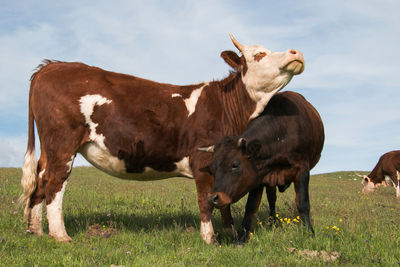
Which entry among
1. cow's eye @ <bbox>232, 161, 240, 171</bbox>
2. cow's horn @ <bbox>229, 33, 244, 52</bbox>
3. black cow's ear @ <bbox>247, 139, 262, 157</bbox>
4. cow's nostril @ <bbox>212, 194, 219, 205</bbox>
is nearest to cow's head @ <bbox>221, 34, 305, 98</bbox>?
cow's horn @ <bbox>229, 33, 244, 52</bbox>

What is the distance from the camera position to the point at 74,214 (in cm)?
810

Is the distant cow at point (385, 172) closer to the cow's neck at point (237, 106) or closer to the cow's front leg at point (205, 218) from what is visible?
the cow's neck at point (237, 106)

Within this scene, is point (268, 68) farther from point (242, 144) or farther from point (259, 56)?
point (242, 144)

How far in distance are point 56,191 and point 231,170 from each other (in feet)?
9.49

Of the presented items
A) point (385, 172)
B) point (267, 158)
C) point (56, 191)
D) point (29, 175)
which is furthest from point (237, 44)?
point (385, 172)

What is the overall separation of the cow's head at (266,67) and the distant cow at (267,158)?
0.49m

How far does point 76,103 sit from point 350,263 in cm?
471

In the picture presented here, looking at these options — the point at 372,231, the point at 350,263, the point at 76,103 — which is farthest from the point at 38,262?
the point at 372,231

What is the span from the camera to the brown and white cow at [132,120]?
6.10 m

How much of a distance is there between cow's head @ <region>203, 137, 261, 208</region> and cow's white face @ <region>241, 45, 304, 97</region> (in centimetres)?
115

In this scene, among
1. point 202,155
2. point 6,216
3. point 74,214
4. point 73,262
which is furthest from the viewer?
point 74,214

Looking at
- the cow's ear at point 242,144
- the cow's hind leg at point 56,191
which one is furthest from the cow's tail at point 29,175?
the cow's ear at point 242,144

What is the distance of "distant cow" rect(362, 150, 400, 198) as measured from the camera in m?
20.6

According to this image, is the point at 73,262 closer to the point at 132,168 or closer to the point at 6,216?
the point at 132,168
